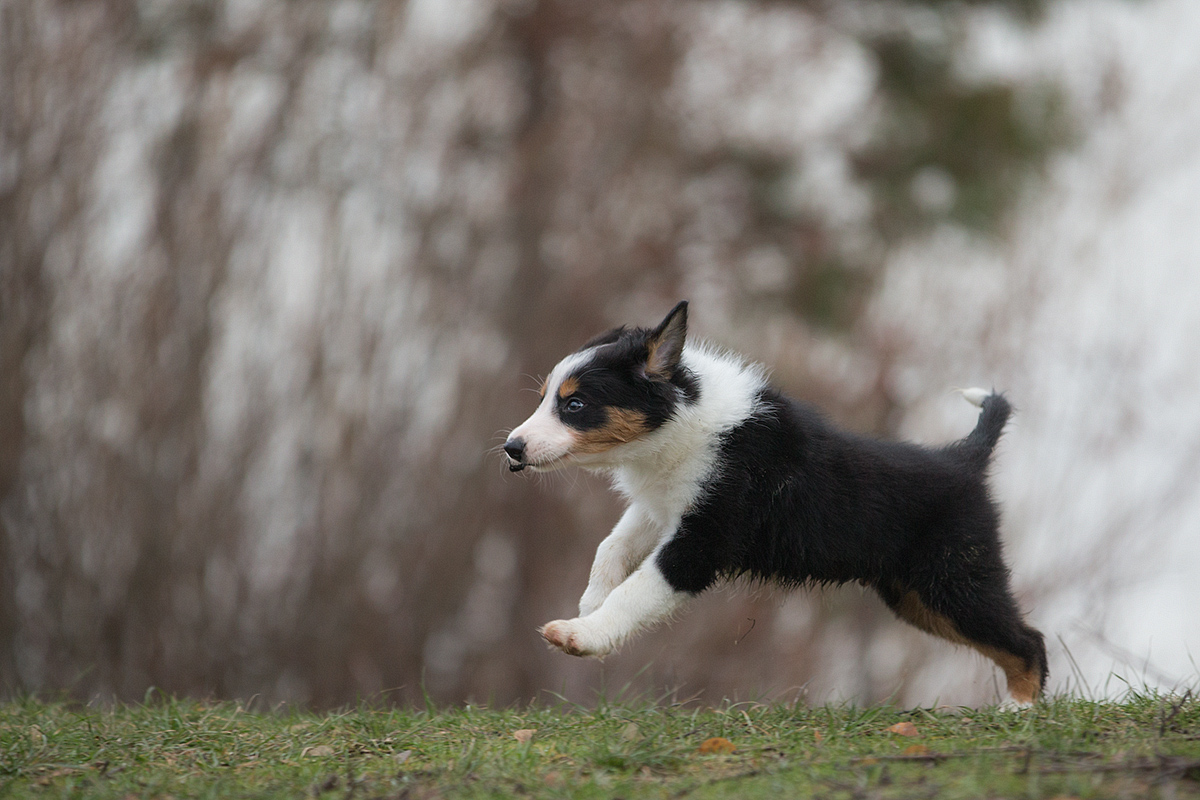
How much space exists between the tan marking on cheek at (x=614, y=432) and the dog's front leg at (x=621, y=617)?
1.75 ft

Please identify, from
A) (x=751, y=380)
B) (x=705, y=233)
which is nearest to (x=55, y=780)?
(x=751, y=380)

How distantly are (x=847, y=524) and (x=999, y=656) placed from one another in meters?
1.00

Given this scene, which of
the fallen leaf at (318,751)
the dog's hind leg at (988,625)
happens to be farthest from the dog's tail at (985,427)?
the fallen leaf at (318,751)

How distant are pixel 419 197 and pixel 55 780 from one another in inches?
356

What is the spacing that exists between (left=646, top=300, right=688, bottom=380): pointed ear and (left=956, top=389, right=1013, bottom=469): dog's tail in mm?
1436

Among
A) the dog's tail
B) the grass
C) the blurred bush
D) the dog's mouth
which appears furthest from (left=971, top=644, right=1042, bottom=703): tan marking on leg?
the blurred bush

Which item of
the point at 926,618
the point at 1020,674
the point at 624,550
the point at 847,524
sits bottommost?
the point at 1020,674

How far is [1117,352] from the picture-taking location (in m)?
11.7

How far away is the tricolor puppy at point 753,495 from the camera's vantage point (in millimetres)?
5055

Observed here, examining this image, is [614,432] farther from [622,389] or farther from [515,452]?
[515,452]

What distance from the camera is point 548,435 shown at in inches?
199

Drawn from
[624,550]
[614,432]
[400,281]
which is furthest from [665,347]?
[400,281]

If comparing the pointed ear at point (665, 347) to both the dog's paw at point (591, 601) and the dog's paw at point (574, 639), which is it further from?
the dog's paw at point (574, 639)

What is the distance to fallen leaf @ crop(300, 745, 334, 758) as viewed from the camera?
4617mm
